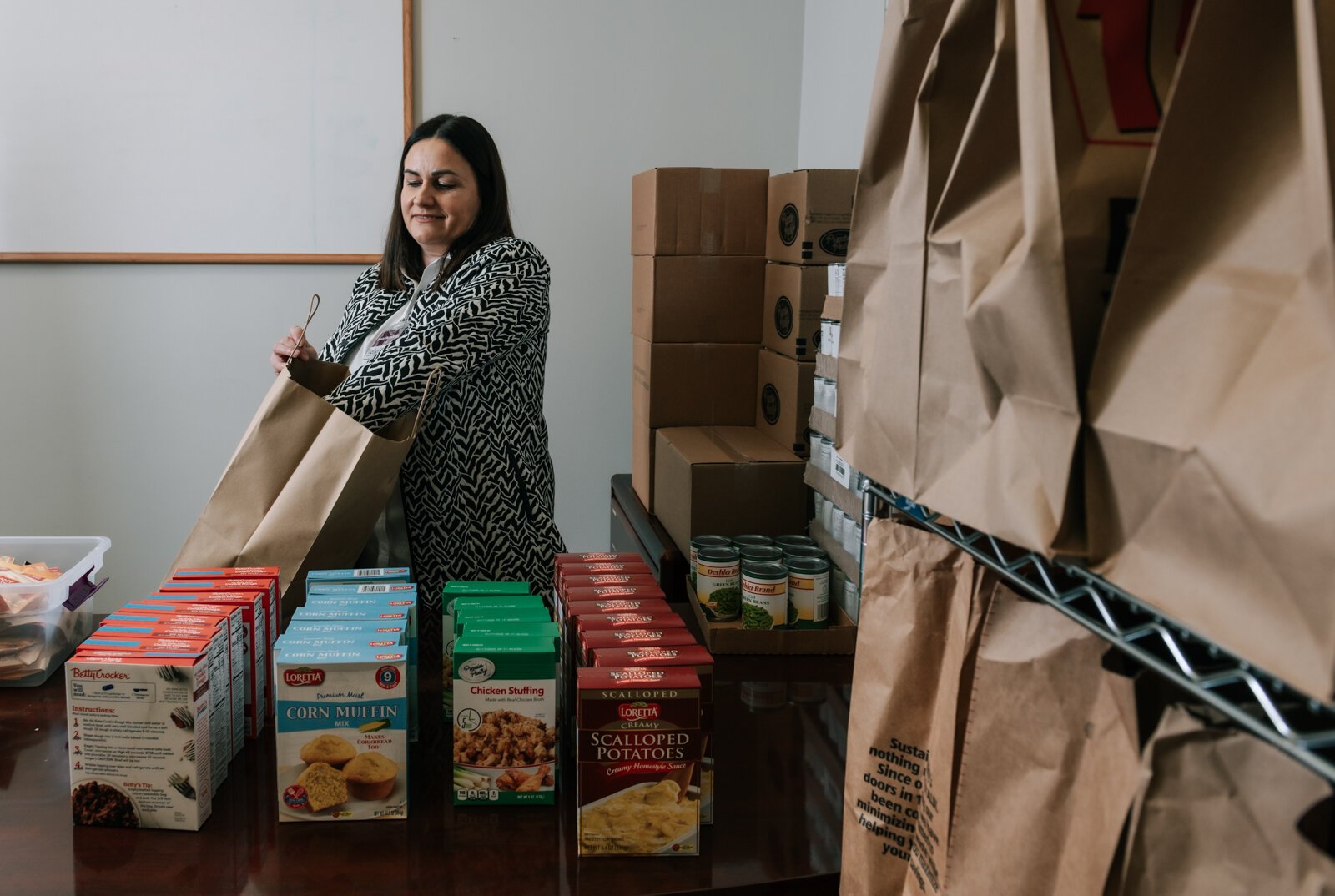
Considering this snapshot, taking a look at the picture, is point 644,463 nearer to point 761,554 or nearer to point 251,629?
point 761,554

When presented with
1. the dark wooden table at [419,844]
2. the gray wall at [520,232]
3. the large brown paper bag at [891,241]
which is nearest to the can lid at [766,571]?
the dark wooden table at [419,844]

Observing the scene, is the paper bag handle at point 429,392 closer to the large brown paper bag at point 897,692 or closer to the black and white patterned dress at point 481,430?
the black and white patterned dress at point 481,430

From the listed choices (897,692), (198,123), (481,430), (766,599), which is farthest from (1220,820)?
(198,123)

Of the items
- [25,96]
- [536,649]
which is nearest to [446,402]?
[536,649]

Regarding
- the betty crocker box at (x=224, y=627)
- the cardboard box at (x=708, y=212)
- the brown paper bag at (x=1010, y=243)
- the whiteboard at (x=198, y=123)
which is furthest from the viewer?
the whiteboard at (x=198, y=123)

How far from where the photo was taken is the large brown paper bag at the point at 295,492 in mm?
1410

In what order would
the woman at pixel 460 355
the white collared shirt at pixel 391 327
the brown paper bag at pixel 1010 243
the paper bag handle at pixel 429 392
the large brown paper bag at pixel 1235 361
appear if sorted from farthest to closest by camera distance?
the white collared shirt at pixel 391 327 < the woman at pixel 460 355 < the paper bag handle at pixel 429 392 < the brown paper bag at pixel 1010 243 < the large brown paper bag at pixel 1235 361

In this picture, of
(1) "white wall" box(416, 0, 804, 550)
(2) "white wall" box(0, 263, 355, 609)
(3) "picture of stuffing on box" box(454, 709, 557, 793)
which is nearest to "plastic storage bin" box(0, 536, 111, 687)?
(3) "picture of stuffing on box" box(454, 709, 557, 793)

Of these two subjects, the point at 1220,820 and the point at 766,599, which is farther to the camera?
the point at 766,599

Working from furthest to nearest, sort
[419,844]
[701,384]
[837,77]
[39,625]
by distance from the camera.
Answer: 1. [837,77]
2. [701,384]
3. [39,625]
4. [419,844]

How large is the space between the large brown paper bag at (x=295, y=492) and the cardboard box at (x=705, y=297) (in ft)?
3.40

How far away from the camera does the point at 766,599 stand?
1.48m

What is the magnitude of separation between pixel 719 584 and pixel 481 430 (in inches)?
23.9

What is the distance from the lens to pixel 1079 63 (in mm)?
504
